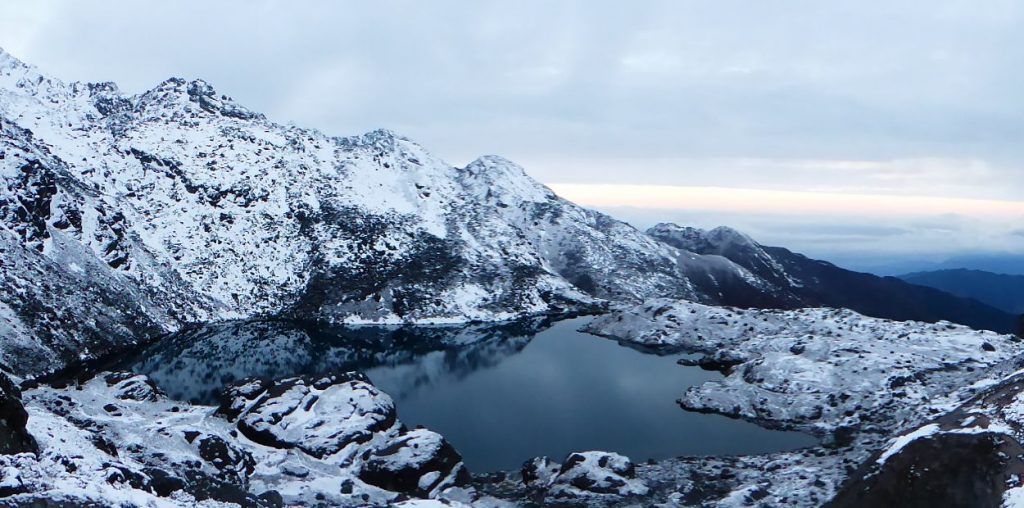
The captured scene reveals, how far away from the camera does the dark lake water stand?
57844 millimetres

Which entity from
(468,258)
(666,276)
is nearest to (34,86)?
(468,258)

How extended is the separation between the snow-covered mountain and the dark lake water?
962cm

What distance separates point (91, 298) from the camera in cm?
9106

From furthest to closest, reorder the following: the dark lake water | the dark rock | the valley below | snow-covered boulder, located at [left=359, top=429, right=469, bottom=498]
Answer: the dark lake water < snow-covered boulder, located at [left=359, top=429, right=469, bottom=498] < the valley below < the dark rock

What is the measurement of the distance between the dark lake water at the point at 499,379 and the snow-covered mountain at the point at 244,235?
9.62 m

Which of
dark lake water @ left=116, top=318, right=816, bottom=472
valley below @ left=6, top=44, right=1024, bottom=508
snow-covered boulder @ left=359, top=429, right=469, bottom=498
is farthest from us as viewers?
dark lake water @ left=116, top=318, right=816, bottom=472

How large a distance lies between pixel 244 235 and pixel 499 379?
74.6 meters

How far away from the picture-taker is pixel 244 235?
135375mm

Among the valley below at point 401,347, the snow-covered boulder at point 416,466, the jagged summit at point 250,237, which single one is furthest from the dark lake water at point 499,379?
the jagged summit at point 250,237

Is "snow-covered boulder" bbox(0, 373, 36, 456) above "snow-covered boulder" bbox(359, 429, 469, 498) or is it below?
above

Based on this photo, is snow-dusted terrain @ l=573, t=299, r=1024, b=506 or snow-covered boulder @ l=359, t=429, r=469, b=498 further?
snow-covered boulder @ l=359, t=429, r=469, b=498

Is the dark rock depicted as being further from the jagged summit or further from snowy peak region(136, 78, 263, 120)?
snowy peak region(136, 78, 263, 120)

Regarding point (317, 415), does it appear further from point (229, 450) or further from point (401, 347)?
point (401, 347)

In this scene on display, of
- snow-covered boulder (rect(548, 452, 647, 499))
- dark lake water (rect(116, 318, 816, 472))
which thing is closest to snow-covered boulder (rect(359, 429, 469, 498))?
dark lake water (rect(116, 318, 816, 472))
